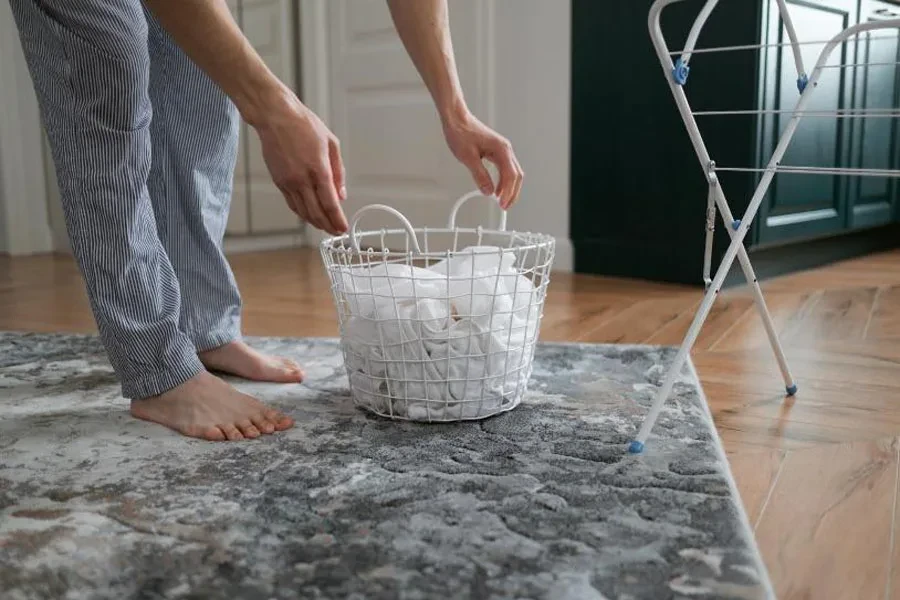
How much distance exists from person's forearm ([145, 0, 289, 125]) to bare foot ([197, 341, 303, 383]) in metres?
0.52

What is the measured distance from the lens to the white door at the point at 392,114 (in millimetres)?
2508

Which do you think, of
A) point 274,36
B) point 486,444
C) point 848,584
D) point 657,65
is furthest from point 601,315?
point 274,36

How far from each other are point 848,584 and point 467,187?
199 centimetres

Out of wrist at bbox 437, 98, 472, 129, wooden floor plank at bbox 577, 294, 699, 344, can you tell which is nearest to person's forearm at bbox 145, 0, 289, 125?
wrist at bbox 437, 98, 472, 129

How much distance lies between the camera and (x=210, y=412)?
1054 mm

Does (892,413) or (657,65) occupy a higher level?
(657,65)

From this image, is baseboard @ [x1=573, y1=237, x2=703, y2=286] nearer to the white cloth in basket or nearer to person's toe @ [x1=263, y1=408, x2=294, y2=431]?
the white cloth in basket

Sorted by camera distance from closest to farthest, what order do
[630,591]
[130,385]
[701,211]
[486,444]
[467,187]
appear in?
[630,591] → [486,444] → [130,385] → [701,211] → [467,187]

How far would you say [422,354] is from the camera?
102 cm

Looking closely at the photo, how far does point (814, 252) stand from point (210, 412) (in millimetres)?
1871

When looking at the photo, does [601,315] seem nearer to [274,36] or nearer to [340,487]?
[340,487]

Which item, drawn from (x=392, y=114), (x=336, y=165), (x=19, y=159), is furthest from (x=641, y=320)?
(x=19, y=159)

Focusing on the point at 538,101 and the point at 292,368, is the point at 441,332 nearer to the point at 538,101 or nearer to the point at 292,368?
the point at 292,368

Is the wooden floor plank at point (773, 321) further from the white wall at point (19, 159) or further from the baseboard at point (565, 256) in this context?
the white wall at point (19, 159)
